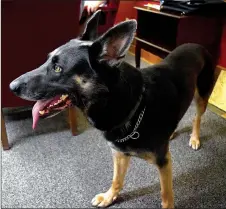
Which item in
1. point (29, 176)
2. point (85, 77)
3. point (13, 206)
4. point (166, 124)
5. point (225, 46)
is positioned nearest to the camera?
point (85, 77)

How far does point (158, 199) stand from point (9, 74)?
3.71 ft

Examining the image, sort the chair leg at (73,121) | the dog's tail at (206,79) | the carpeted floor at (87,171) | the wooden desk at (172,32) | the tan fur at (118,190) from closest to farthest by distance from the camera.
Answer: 1. the tan fur at (118,190)
2. the carpeted floor at (87,171)
3. the dog's tail at (206,79)
4. the chair leg at (73,121)
5. the wooden desk at (172,32)

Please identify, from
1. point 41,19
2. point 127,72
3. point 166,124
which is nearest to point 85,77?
point 127,72

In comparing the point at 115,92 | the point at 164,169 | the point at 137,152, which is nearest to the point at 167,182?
the point at 164,169

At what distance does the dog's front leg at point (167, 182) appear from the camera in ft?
3.93

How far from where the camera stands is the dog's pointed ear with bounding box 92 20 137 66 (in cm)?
92

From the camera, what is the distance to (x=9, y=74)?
1702 millimetres

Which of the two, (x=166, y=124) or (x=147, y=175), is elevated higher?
(x=166, y=124)

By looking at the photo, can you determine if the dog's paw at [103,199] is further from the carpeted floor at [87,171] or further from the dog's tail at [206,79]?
the dog's tail at [206,79]

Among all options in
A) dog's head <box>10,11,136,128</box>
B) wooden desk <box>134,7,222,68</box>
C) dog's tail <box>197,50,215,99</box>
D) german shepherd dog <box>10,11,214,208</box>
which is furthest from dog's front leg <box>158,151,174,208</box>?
wooden desk <box>134,7,222,68</box>

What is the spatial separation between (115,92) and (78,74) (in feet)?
0.50

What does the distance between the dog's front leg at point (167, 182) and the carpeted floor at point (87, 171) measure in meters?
0.09

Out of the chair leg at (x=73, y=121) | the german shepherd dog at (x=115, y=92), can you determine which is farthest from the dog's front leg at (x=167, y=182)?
the chair leg at (x=73, y=121)

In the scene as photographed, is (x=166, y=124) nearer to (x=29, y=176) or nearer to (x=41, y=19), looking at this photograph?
(x=29, y=176)
